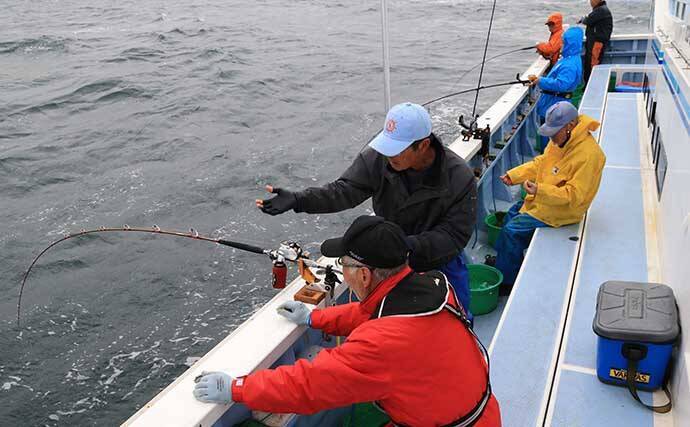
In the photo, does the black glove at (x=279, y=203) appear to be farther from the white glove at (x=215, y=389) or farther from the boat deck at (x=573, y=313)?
the boat deck at (x=573, y=313)

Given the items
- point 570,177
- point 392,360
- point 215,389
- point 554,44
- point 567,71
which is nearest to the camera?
point 392,360

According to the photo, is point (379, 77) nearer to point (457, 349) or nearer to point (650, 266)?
point (650, 266)

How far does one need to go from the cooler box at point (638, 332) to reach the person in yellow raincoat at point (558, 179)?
3.41 ft

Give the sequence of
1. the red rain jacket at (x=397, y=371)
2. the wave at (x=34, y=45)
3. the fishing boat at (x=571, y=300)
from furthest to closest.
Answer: the wave at (x=34, y=45) → the fishing boat at (x=571, y=300) → the red rain jacket at (x=397, y=371)

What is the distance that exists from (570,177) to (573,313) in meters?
0.94

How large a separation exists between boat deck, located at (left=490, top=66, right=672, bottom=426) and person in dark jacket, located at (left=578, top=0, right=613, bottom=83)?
10.9 feet

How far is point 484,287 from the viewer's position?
385 cm

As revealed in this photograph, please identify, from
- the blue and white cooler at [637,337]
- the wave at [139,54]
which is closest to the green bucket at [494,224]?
the blue and white cooler at [637,337]

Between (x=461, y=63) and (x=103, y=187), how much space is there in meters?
10.8

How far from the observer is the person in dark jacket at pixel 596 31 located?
7.29 meters

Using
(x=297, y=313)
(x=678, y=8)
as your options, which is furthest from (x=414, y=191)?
(x=678, y=8)

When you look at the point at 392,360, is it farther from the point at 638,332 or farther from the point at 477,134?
the point at 477,134

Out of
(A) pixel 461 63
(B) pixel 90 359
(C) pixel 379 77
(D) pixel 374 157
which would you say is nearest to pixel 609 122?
(D) pixel 374 157

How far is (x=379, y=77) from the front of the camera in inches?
572
